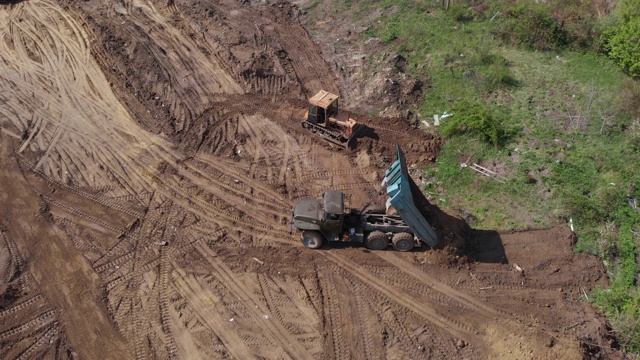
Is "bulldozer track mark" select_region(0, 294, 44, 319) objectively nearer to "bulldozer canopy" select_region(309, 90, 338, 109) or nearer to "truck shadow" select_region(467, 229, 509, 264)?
"bulldozer canopy" select_region(309, 90, 338, 109)

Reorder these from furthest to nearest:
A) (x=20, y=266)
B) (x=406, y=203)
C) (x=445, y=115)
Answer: (x=445, y=115), (x=20, y=266), (x=406, y=203)

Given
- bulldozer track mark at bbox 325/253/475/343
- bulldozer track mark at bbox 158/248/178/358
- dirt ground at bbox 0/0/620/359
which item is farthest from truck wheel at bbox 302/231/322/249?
bulldozer track mark at bbox 158/248/178/358

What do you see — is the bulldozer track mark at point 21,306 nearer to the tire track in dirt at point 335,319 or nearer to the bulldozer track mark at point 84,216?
the bulldozer track mark at point 84,216

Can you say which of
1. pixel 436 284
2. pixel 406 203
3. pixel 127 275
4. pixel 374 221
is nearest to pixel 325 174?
pixel 374 221

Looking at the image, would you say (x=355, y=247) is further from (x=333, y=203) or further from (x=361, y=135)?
(x=361, y=135)

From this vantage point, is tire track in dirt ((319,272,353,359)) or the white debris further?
the white debris

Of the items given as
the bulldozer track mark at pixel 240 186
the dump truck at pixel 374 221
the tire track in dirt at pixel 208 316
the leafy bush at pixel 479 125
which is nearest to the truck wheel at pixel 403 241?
the dump truck at pixel 374 221

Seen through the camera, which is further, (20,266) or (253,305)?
(20,266)
